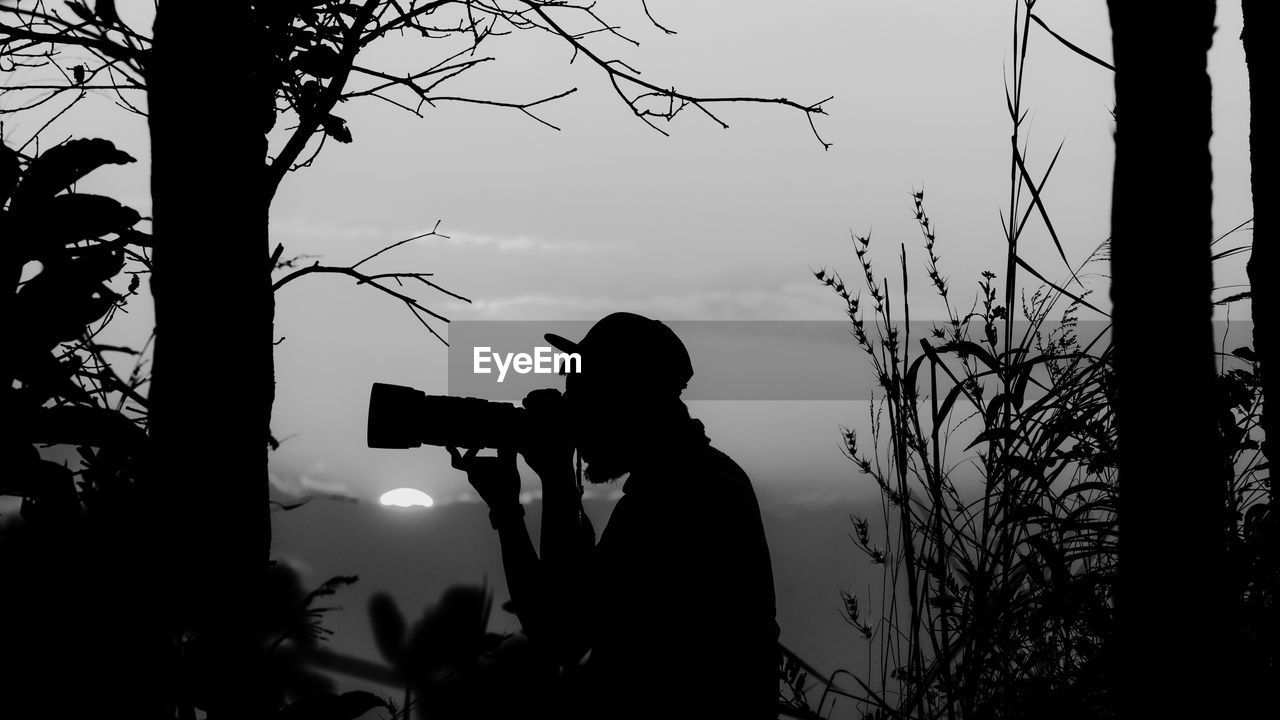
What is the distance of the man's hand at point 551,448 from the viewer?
1.60 meters

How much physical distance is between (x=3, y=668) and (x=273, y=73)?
42.5 inches

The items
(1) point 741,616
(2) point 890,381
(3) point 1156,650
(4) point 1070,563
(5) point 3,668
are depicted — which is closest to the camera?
(3) point 1156,650

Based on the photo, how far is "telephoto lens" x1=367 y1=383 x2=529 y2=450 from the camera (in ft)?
5.33

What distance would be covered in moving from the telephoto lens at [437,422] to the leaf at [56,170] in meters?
0.66


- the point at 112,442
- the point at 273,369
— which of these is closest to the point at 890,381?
the point at 273,369

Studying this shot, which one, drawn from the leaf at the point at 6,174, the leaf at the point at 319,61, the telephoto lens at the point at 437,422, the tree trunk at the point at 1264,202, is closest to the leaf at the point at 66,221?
the leaf at the point at 6,174

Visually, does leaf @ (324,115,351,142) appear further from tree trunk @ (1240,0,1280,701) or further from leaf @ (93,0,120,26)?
tree trunk @ (1240,0,1280,701)

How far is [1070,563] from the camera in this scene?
1.69 m

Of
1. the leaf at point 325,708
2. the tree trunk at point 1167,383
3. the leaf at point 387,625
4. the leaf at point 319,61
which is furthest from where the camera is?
the leaf at point 387,625

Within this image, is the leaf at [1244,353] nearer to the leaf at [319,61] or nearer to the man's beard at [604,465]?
the man's beard at [604,465]

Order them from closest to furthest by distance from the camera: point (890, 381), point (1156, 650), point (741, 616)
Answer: point (1156, 650)
point (741, 616)
point (890, 381)

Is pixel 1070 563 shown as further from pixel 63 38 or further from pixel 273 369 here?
pixel 63 38

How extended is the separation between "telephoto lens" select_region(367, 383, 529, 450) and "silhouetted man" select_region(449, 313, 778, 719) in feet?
0.52

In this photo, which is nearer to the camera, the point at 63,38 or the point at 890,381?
the point at 63,38
